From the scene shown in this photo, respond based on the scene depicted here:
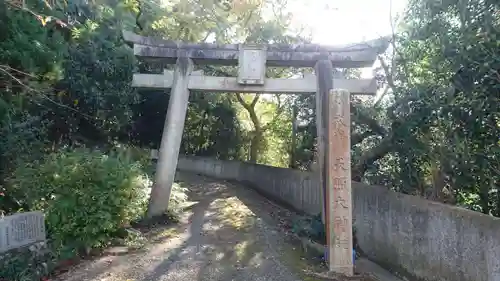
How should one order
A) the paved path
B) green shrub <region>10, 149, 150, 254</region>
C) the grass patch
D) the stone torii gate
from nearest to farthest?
the paved path → green shrub <region>10, 149, 150, 254</region> → the stone torii gate → the grass patch

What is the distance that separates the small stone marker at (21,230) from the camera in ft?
21.4

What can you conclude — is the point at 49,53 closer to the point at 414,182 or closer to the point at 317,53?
the point at 317,53

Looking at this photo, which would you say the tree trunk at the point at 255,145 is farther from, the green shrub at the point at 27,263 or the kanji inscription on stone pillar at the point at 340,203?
the green shrub at the point at 27,263

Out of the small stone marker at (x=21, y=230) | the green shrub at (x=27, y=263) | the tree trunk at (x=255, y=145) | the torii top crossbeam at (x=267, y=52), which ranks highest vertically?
the torii top crossbeam at (x=267, y=52)

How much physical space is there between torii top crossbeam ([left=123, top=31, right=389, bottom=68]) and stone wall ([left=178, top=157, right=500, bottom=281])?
3101 mm

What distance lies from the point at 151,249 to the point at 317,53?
19.1ft

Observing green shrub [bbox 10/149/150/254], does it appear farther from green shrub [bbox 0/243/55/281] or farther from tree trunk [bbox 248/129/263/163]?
tree trunk [bbox 248/129/263/163]

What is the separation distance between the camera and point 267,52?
10.6 metres

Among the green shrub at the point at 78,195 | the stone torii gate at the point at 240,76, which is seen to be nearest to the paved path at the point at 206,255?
the green shrub at the point at 78,195

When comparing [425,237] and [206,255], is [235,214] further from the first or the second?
[425,237]

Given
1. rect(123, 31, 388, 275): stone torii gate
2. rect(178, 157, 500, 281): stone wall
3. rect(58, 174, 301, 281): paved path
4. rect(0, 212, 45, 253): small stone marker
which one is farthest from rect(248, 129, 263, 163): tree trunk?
rect(0, 212, 45, 253): small stone marker

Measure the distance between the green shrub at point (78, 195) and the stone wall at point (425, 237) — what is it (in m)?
4.64

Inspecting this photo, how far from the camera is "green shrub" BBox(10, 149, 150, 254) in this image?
7523 millimetres

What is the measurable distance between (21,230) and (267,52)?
21.4ft
